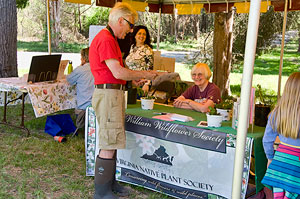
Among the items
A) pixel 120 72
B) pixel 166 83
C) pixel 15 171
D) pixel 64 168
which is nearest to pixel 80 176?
pixel 64 168

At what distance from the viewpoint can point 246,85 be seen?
205 centimetres

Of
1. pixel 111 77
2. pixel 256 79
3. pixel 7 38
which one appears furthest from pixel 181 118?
pixel 256 79

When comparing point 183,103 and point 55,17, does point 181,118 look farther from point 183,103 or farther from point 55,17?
point 55,17

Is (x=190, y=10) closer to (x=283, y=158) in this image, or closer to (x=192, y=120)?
(x=192, y=120)

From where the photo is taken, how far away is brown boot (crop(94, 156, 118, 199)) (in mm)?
2902

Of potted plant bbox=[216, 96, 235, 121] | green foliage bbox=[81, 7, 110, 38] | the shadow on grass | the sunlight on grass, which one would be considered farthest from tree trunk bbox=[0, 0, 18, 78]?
green foliage bbox=[81, 7, 110, 38]

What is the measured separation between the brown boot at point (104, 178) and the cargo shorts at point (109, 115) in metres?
0.14

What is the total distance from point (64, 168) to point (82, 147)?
649 millimetres

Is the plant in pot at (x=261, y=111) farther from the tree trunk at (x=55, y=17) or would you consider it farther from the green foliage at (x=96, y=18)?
the green foliage at (x=96, y=18)

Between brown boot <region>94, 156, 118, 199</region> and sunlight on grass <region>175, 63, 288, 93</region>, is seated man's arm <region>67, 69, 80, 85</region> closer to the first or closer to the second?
brown boot <region>94, 156, 118, 199</region>

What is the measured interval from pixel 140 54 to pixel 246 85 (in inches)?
115

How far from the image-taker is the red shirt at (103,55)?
2691 millimetres

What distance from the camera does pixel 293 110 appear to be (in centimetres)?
221

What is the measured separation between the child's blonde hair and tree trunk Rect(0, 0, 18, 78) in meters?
4.97
